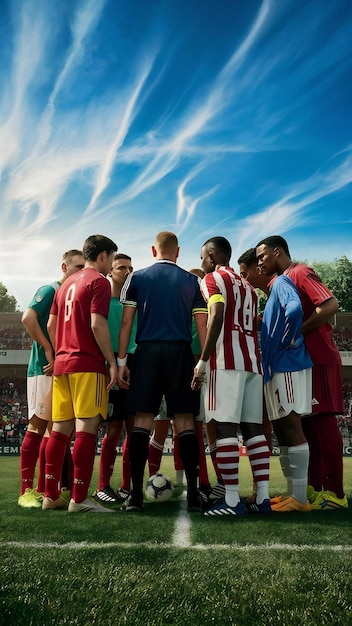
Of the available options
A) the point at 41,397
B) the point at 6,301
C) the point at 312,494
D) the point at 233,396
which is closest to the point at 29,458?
the point at 41,397

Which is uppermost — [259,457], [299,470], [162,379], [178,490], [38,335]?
[38,335]

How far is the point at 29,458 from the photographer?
4734mm

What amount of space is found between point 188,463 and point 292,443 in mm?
859

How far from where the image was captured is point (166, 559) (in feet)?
8.18

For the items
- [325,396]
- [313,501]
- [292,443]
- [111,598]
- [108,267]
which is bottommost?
[313,501]

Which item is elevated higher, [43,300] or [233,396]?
[43,300]

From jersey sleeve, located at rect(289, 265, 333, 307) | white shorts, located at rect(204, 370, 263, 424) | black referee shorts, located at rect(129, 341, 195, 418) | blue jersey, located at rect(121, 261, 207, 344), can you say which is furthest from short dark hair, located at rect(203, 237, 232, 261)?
white shorts, located at rect(204, 370, 263, 424)

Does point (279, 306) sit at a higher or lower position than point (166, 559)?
higher

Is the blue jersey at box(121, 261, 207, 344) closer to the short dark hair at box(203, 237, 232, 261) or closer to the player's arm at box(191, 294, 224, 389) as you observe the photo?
the player's arm at box(191, 294, 224, 389)

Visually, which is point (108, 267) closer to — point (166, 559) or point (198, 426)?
point (198, 426)

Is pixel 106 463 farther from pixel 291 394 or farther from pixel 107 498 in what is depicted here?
pixel 291 394

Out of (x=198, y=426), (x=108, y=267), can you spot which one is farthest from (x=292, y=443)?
(x=108, y=267)

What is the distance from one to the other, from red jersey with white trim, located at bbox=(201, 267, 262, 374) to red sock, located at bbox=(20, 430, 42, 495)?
1983 millimetres

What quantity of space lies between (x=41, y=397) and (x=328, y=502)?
274cm
